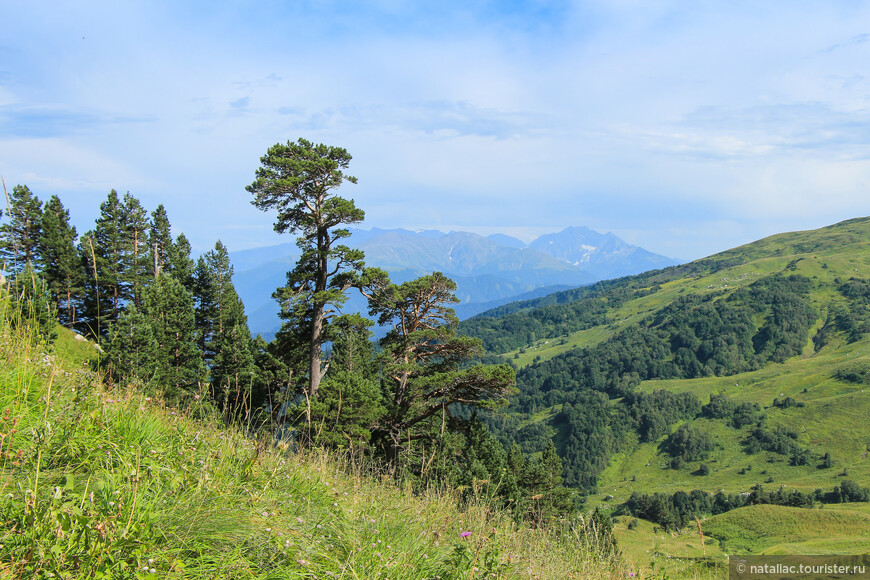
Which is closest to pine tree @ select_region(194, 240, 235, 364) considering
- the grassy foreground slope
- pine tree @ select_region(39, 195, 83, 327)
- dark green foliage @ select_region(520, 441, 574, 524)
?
pine tree @ select_region(39, 195, 83, 327)

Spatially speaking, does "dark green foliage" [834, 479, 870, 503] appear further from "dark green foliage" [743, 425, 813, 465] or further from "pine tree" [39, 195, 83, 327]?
"pine tree" [39, 195, 83, 327]

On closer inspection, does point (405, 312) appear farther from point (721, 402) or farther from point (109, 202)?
point (721, 402)

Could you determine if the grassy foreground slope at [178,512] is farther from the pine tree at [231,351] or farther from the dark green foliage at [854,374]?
the dark green foliage at [854,374]

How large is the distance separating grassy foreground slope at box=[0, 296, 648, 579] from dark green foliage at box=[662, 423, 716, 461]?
18468cm

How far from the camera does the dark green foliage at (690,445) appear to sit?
531 ft

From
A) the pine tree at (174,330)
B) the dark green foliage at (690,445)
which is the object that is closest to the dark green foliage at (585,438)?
the dark green foliage at (690,445)

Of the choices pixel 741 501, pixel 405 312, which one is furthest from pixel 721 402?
pixel 405 312

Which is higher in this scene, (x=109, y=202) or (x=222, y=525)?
(x=109, y=202)

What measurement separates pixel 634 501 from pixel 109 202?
437 feet

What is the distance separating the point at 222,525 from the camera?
3.22 meters

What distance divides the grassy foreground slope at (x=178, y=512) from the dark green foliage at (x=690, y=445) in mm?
184680

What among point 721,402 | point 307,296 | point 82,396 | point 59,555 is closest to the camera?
point 59,555

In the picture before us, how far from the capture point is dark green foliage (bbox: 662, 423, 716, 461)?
162 meters

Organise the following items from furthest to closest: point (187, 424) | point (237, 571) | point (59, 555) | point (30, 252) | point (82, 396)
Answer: point (30, 252) → point (187, 424) → point (82, 396) → point (237, 571) → point (59, 555)
